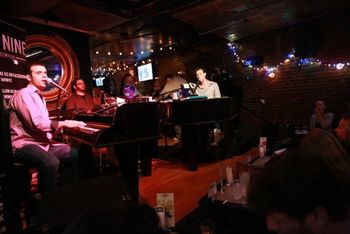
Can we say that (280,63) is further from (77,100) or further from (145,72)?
(145,72)

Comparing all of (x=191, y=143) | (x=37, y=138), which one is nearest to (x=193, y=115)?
(x=191, y=143)

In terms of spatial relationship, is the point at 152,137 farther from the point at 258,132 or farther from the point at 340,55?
the point at 340,55

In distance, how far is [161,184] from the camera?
435cm

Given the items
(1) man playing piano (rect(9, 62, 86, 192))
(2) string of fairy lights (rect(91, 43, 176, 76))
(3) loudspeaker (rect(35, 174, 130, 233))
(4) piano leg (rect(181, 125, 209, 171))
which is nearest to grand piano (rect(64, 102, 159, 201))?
(1) man playing piano (rect(9, 62, 86, 192))

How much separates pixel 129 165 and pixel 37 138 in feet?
3.24

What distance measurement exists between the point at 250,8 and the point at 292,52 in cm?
251

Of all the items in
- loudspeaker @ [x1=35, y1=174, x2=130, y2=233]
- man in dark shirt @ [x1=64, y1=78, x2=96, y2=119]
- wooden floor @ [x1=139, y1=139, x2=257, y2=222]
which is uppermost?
man in dark shirt @ [x1=64, y1=78, x2=96, y2=119]

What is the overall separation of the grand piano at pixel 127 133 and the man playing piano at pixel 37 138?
29 centimetres

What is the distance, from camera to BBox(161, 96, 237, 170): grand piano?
15.5 ft

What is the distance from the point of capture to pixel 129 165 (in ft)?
10.9

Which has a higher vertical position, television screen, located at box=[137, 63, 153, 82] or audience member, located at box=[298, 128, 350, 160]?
television screen, located at box=[137, 63, 153, 82]

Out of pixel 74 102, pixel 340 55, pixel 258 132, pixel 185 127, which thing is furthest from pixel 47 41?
pixel 340 55

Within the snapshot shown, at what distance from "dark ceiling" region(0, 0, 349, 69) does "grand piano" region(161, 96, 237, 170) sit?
5.37 ft

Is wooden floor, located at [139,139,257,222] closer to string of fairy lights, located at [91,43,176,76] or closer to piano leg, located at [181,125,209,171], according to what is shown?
piano leg, located at [181,125,209,171]
